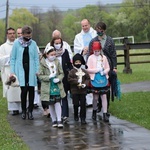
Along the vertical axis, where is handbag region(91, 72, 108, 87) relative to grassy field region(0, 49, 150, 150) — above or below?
above

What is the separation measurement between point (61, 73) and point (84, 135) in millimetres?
1655

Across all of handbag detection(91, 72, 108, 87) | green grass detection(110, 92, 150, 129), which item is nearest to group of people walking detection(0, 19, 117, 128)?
handbag detection(91, 72, 108, 87)

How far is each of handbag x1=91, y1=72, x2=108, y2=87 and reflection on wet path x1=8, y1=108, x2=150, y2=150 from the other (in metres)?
0.72

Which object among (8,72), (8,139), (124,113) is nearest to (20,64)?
(8,72)

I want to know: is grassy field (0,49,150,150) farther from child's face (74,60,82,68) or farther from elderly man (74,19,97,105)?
elderly man (74,19,97,105)

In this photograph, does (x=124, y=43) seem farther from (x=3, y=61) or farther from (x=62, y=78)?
(x=62, y=78)

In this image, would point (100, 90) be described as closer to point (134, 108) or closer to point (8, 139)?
point (134, 108)

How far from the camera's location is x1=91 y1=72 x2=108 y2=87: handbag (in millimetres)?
10633

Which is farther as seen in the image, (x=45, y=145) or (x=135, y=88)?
(x=135, y=88)

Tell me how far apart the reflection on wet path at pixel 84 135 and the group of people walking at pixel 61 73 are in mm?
278

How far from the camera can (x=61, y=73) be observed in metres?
10.5

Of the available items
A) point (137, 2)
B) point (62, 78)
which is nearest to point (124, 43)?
point (62, 78)

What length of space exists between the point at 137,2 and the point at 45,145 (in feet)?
380

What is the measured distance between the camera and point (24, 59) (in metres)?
11.2
